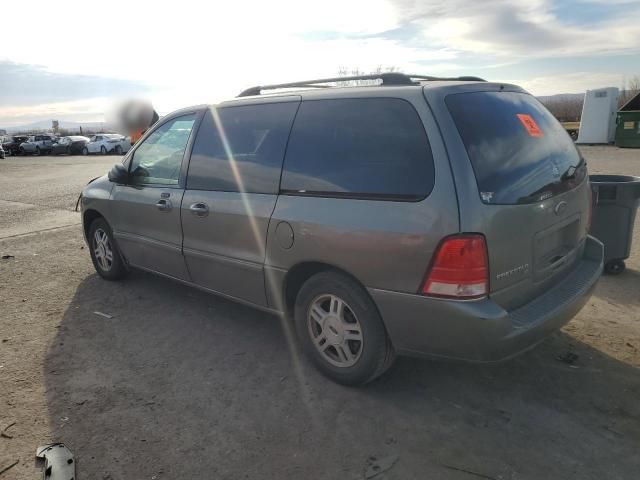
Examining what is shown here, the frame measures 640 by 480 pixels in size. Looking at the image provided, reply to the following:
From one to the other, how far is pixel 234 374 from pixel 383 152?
72.2 inches

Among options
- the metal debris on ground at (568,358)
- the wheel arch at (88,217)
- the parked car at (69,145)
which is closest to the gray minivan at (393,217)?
the metal debris on ground at (568,358)

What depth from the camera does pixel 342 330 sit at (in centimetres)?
314

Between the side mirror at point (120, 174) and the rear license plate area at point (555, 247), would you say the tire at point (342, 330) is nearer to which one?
the rear license plate area at point (555, 247)

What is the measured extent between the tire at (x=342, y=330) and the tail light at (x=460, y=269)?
0.50m

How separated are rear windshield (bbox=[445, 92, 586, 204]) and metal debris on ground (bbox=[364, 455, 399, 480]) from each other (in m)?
1.43

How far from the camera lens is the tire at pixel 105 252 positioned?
5.16 m

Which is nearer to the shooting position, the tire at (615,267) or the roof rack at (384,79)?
the roof rack at (384,79)

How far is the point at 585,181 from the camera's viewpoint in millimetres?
3443

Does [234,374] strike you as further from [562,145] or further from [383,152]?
[562,145]

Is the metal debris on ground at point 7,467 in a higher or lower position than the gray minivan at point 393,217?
lower

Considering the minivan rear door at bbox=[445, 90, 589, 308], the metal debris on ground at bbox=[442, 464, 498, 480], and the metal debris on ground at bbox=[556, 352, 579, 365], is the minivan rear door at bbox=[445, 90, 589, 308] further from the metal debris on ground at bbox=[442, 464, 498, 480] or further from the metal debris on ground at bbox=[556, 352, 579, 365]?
the metal debris on ground at bbox=[442, 464, 498, 480]

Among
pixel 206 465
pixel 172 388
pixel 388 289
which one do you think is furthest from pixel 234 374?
pixel 388 289

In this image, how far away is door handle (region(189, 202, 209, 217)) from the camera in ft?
12.4

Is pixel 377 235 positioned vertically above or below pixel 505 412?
above
